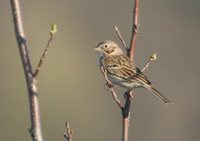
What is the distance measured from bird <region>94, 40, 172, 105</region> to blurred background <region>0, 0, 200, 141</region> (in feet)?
55.6

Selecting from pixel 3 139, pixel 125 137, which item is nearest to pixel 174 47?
pixel 3 139

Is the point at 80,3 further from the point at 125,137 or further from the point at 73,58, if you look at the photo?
the point at 125,137

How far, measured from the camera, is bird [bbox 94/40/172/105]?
812 cm

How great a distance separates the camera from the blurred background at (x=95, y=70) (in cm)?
3048

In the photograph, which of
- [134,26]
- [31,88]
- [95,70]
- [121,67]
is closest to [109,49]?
[121,67]

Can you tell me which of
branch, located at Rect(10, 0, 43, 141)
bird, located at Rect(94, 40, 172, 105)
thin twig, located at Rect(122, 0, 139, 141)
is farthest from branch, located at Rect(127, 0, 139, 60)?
branch, located at Rect(10, 0, 43, 141)

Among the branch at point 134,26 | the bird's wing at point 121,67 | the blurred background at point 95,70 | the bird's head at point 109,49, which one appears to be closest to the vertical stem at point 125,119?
the branch at point 134,26

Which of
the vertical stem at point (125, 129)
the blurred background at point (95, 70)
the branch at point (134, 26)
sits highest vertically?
the branch at point (134, 26)

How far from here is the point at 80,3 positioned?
39.8m

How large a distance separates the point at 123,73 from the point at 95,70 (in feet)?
90.1

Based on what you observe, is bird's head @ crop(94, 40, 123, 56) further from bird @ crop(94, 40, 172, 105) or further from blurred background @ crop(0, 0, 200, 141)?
blurred background @ crop(0, 0, 200, 141)

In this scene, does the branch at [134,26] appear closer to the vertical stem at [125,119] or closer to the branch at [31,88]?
the vertical stem at [125,119]

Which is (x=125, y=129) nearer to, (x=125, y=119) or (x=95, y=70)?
(x=125, y=119)

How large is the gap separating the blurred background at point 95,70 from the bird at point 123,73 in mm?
16945
